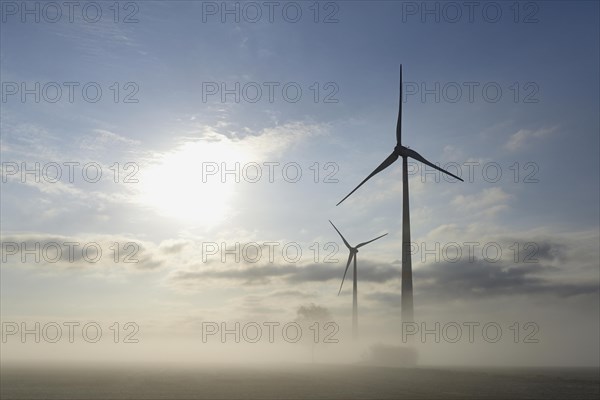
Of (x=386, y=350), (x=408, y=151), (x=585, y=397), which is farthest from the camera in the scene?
(x=386, y=350)

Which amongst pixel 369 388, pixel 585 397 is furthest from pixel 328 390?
pixel 585 397

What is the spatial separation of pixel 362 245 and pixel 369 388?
7894 cm

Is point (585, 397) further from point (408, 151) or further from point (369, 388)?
point (408, 151)

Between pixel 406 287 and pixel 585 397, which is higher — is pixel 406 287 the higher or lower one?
the higher one

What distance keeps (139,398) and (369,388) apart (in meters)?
28.4

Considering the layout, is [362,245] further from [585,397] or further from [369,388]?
[585,397]

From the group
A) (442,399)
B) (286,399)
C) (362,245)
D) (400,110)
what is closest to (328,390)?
(286,399)

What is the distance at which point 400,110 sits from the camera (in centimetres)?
11925

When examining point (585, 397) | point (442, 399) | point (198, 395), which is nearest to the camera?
point (442, 399)

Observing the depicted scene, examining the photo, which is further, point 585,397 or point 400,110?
point 400,110

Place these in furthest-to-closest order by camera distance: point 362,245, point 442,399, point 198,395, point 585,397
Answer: point 362,245
point 198,395
point 585,397
point 442,399

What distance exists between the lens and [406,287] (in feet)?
334

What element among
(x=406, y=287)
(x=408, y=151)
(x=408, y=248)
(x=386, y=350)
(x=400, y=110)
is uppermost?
(x=400, y=110)

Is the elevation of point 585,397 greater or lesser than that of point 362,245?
lesser
